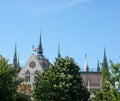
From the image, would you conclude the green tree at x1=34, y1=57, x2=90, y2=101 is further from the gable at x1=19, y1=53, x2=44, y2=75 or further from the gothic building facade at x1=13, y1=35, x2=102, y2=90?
the gable at x1=19, y1=53, x2=44, y2=75

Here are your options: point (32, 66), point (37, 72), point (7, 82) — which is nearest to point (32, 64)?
point (32, 66)

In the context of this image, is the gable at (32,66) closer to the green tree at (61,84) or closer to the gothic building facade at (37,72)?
the gothic building facade at (37,72)

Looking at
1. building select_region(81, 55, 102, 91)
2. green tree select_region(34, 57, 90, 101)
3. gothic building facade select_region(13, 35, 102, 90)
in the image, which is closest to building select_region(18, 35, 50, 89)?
gothic building facade select_region(13, 35, 102, 90)

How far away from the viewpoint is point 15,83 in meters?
60.1

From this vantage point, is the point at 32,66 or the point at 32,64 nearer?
the point at 32,66

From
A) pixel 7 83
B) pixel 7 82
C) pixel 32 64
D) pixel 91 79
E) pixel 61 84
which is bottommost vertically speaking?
pixel 7 83

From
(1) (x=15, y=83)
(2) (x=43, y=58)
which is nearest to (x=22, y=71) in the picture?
(2) (x=43, y=58)

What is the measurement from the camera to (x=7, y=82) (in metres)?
57.7

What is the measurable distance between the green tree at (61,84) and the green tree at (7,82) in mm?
6544

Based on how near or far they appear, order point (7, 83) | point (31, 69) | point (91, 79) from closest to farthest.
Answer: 1. point (7, 83)
2. point (31, 69)
3. point (91, 79)

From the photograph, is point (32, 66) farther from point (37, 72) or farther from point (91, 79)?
point (91, 79)

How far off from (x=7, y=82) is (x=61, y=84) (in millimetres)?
11363

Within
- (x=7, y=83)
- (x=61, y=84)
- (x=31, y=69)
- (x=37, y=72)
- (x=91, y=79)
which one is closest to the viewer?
(x=7, y=83)

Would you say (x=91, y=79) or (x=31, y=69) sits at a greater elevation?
(x=31, y=69)
